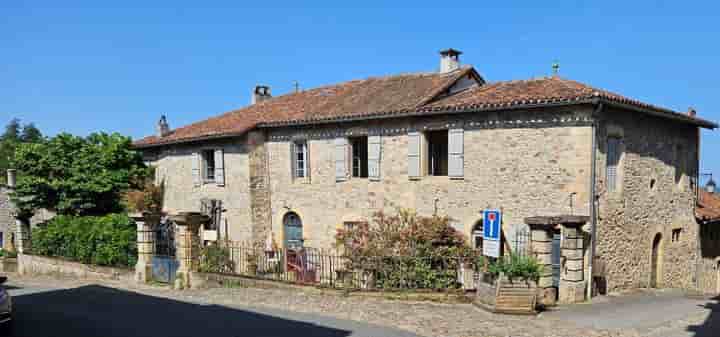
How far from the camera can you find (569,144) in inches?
448

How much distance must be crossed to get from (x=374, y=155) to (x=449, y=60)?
4165mm

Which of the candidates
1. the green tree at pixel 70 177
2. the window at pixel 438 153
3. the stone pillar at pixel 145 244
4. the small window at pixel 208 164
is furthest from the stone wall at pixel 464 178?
the green tree at pixel 70 177

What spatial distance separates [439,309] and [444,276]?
1.29 m

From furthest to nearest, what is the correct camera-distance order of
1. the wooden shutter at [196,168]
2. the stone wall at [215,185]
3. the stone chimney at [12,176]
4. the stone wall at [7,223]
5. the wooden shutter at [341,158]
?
the stone wall at [7,223] → the stone chimney at [12,176] → the wooden shutter at [196,168] → the stone wall at [215,185] → the wooden shutter at [341,158]

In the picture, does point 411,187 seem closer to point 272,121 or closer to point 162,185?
point 272,121

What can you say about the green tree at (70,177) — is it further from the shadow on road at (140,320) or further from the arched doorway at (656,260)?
the arched doorway at (656,260)

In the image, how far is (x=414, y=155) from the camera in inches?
546

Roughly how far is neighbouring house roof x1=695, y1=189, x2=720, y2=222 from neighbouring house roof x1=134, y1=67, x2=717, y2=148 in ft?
9.08

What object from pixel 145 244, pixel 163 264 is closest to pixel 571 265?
pixel 163 264

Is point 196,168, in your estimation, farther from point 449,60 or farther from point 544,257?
point 544,257

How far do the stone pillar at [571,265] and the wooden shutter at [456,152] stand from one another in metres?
3.41

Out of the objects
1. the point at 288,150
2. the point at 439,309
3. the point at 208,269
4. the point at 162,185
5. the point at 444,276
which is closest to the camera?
the point at 439,309

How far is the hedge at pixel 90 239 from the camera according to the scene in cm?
1586

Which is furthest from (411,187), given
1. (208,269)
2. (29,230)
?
(29,230)
